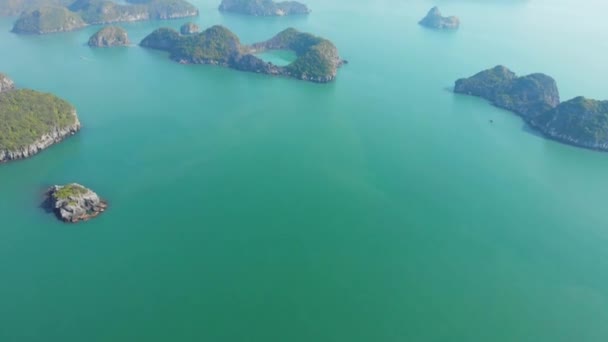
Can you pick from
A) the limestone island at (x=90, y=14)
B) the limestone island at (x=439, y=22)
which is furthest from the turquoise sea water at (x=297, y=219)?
the limestone island at (x=439, y=22)

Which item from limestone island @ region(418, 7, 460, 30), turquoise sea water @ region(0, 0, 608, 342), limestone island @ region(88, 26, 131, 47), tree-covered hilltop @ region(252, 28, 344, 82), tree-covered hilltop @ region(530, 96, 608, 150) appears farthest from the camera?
limestone island @ region(418, 7, 460, 30)

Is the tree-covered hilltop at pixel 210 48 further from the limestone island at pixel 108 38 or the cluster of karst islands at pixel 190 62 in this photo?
the limestone island at pixel 108 38

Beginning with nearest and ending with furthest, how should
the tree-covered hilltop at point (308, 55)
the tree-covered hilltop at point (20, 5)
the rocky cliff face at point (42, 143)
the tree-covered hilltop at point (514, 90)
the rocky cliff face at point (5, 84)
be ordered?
the rocky cliff face at point (42, 143) → the rocky cliff face at point (5, 84) → the tree-covered hilltop at point (514, 90) → the tree-covered hilltop at point (308, 55) → the tree-covered hilltop at point (20, 5)

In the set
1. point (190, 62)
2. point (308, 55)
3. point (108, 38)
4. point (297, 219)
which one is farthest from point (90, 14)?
point (297, 219)

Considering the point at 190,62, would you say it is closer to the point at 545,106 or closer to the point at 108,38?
the point at 108,38

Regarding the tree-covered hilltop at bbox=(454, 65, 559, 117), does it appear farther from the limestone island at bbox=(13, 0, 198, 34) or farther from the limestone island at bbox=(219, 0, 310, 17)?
the limestone island at bbox=(13, 0, 198, 34)

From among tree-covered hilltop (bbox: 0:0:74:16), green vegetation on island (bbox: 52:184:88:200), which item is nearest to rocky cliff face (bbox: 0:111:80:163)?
green vegetation on island (bbox: 52:184:88:200)
